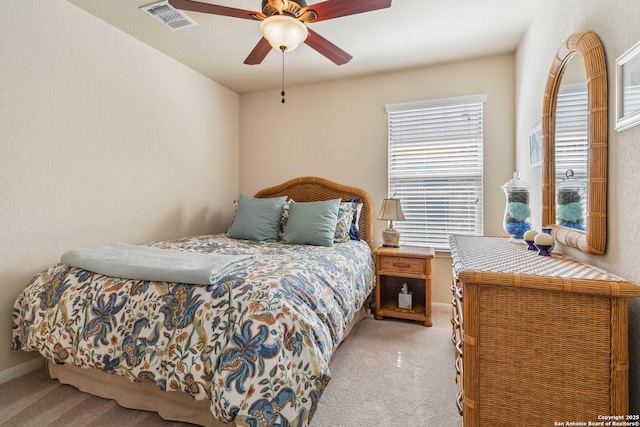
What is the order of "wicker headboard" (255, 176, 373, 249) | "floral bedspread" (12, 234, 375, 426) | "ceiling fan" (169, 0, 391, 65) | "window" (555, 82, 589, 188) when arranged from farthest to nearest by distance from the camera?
1. "wicker headboard" (255, 176, 373, 249)
2. "ceiling fan" (169, 0, 391, 65)
3. "window" (555, 82, 589, 188)
4. "floral bedspread" (12, 234, 375, 426)

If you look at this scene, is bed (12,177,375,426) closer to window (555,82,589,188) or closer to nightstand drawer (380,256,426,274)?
nightstand drawer (380,256,426,274)

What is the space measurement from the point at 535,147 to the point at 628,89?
1113mm

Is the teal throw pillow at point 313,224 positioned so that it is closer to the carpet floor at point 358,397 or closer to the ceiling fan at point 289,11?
the carpet floor at point 358,397

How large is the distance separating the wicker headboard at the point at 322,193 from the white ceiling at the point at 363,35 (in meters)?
1.24

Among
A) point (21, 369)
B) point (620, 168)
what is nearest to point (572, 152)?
point (620, 168)

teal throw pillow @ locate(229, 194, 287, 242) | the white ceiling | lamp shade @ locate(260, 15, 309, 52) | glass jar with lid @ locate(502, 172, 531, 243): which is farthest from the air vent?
glass jar with lid @ locate(502, 172, 531, 243)

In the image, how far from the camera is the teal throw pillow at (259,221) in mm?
3008

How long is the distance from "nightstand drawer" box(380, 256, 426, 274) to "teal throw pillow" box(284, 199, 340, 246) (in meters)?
0.60

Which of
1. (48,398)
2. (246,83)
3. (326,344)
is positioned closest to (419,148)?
(246,83)

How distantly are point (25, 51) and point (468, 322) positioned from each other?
3073 millimetres

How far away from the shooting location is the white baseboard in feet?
6.44

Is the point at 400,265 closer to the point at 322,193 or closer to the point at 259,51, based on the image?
the point at 322,193

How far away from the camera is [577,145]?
156cm

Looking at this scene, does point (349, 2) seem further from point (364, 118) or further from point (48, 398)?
point (48, 398)
